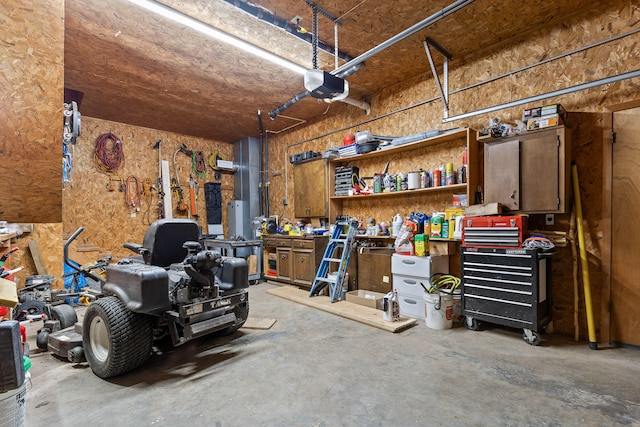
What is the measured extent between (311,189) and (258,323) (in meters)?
2.74

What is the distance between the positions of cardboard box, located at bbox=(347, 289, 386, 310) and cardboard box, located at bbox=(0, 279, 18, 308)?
316 cm

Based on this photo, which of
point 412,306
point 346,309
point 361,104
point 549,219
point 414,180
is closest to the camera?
point 549,219

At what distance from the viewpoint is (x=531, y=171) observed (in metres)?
2.83

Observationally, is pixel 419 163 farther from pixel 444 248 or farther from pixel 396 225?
pixel 444 248

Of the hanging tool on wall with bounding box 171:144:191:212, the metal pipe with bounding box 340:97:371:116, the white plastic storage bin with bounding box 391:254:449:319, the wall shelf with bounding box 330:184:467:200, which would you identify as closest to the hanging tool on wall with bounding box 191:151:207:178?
the hanging tool on wall with bounding box 171:144:191:212

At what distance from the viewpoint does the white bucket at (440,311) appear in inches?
119

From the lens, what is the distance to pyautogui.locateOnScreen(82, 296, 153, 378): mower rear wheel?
6.65ft

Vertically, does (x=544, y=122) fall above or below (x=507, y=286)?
above

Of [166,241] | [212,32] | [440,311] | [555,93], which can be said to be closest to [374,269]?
Result: [440,311]

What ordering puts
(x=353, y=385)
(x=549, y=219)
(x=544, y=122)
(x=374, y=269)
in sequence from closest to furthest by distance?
(x=353, y=385), (x=544, y=122), (x=549, y=219), (x=374, y=269)

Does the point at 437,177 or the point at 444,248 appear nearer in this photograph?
the point at 444,248

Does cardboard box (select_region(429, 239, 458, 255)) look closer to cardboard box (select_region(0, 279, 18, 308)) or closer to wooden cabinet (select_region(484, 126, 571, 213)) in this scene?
wooden cabinet (select_region(484, 126, 571, 213))

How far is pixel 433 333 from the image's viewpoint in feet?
9.63

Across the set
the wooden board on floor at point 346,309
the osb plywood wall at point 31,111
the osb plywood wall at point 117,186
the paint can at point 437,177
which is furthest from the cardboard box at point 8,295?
the osb plywood wall at point 117,186
